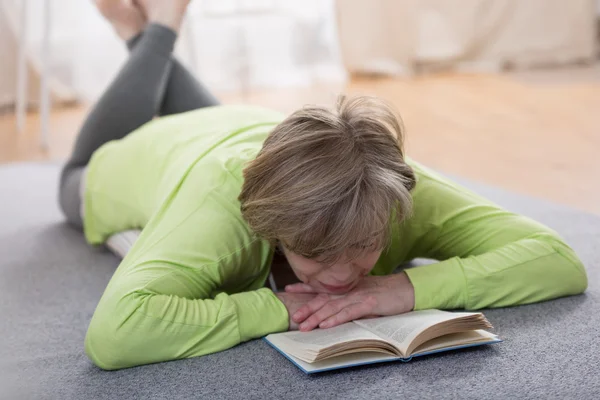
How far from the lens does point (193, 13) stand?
3.97m

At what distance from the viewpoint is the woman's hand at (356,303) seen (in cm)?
129

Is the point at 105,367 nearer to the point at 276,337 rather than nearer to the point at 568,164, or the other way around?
the point at 276,337

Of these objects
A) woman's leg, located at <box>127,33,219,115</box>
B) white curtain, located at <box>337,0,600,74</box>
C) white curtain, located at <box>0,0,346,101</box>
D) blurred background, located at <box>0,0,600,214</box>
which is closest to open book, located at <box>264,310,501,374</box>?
woman's leg, located at <box>127,33,219,115</box>

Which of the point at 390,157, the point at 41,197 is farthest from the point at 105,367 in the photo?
the point at 41,197

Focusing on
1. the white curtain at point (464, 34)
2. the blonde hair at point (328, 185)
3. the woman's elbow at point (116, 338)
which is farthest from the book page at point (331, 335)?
the white curtain at point (464, 34)

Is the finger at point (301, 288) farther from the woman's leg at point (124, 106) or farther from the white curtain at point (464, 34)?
the white curtain at point (464, 34)

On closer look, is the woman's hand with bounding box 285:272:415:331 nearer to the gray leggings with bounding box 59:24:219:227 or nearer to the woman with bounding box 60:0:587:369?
the woman with bounding box 60:0:587:369

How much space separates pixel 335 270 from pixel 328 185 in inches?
6.0

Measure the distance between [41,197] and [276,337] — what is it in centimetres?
145

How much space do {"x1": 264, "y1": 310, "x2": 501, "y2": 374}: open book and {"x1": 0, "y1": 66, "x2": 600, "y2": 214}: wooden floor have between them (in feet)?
3.36

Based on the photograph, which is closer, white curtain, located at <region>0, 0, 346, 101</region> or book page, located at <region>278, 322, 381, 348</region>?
book page, located at <region>278, 322, 381, 348</region>

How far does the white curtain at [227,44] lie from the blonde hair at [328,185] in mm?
2593

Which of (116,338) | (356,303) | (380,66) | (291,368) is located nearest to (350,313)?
(356,303)

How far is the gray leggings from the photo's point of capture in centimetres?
208
